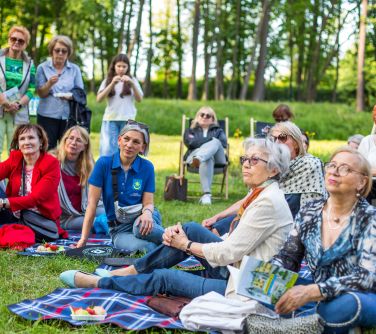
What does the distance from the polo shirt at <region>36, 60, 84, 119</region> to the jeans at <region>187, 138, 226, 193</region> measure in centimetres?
214

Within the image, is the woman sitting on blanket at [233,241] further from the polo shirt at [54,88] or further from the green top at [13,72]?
the polo shirt at [54,88]

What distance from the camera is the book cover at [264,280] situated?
334 centimetres

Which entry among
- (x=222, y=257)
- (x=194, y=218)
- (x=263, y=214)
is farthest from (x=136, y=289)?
(x=194, y=218)

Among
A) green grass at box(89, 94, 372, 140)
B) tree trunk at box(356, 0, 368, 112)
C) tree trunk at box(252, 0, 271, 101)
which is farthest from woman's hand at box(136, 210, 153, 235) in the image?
tree trunk at box(252, 0, 271, 101)

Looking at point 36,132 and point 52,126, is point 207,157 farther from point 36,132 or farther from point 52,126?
point 36,132

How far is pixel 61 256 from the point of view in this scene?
221 inches

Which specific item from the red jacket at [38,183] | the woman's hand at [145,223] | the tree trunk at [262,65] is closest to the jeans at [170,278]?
the woman's hand at [145,223]

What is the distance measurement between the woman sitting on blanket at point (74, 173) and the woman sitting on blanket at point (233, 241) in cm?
251

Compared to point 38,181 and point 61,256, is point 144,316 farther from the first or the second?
point 38,181

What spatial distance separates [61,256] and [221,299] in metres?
2.32

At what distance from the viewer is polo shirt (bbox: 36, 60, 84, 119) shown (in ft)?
26.5

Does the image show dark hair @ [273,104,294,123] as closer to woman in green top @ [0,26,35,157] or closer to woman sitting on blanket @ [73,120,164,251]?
woman sitting on blanket @ [73,120,164,251]

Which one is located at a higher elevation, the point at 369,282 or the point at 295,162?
the point at 295,162

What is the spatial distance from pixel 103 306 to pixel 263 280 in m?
1.13
